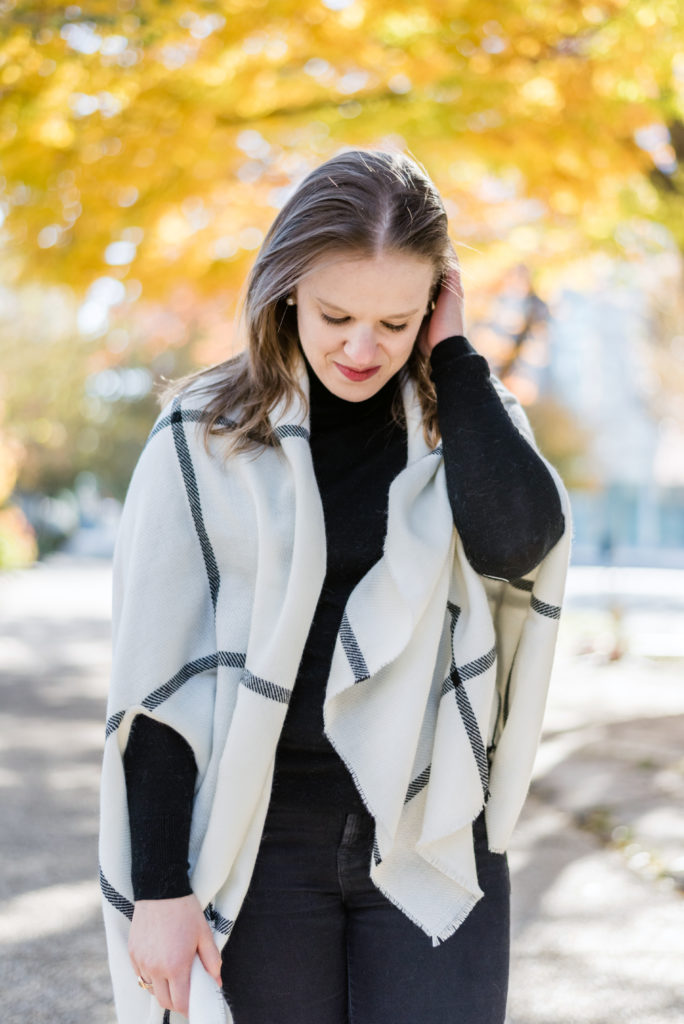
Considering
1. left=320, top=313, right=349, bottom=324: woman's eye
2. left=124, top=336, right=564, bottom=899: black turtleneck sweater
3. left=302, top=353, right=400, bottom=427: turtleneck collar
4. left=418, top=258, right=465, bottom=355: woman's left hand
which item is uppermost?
left=320, top=313, right=349, bottom=324: woman's eye

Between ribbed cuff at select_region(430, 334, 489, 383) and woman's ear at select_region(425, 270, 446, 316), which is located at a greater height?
woman's ear at select_region(425, 270, 446, 316)

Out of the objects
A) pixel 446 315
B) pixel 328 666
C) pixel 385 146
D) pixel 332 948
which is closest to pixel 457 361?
pixel 446 315

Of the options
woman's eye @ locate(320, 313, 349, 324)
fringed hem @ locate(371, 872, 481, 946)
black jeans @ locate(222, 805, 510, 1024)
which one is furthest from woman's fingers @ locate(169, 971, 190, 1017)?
woman's eye @ locate(320, 313, 349, 324)

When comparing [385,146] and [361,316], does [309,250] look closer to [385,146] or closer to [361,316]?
[361,316]

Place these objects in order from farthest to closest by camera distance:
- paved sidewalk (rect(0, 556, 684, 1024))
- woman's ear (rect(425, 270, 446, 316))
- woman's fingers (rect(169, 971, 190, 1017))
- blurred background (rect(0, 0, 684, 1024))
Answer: blurred background (rect(0, 0, 684, 1024)) → paved sidewalk (rect(0, 556, 684, 1024)) → woman's ear (rect(425, 270, 446, 316)) → woman's fingers (rect(169, 971, 190, 1017))

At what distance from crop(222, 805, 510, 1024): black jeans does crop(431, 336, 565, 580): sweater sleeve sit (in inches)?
20.3

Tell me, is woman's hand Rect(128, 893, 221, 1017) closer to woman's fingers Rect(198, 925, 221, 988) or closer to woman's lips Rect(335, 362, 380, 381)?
woman's fingers Rect(198, 925, 221, 988)

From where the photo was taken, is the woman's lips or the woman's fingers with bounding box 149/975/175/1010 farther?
the woman's lips

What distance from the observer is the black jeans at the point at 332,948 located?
1.79 m

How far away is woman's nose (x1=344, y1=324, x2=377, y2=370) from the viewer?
1.89 m

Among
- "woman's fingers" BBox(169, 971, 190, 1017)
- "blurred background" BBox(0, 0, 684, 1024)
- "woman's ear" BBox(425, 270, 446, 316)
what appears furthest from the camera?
"blurred background" BBox(0, 0, 684, 1024)

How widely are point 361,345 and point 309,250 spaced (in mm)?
194

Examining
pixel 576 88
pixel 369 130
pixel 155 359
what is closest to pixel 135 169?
pixel 369 130

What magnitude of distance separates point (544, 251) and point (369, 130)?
221cm
